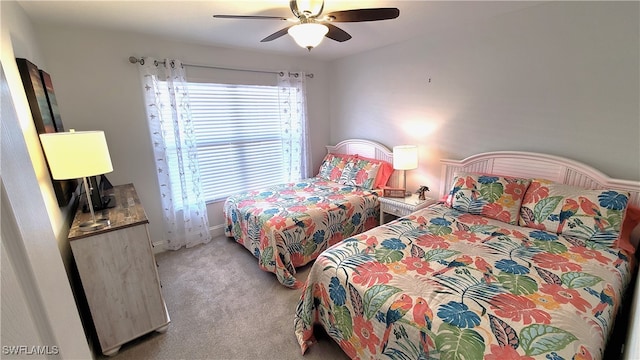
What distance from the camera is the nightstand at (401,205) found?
2.73 metres

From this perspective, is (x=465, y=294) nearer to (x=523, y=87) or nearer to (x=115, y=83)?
(x=523, y=87)

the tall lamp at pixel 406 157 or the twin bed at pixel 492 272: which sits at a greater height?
the tall lamp at pixel 406 157

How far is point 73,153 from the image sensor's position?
1.50m

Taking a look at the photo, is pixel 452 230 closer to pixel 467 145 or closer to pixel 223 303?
pixel 467 145

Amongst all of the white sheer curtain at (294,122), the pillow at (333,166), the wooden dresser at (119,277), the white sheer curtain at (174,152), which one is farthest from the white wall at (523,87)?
the wooden dresser at (119,277)

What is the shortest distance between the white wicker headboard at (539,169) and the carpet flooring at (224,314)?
1989mm

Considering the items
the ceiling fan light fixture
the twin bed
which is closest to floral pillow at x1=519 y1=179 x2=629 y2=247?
the twin bed

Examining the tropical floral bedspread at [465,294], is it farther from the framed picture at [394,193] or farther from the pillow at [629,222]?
the framed picture at [394,193]

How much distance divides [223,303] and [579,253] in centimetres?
256

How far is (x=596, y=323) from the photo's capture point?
115 centimetres

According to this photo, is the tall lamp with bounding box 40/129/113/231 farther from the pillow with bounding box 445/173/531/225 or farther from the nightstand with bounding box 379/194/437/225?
the pillow with bounding box 445/173/531/225

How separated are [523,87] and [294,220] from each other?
2359 millimetres

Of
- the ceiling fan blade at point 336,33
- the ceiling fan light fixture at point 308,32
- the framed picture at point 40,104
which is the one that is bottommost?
the framed picture at point 40,104

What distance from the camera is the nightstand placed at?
2734 millimetres
